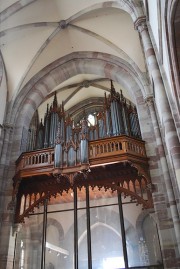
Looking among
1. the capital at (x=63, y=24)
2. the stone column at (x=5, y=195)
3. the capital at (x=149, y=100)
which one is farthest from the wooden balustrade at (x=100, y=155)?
the capital at (x=63, y=24)

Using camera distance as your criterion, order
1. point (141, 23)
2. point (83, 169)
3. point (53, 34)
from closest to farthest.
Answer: point (141, 23), point (83, 169), point (53, 34)

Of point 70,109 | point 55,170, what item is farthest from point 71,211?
point 70,109

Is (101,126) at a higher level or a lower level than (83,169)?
higher

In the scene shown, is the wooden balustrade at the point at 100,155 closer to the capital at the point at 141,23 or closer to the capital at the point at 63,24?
the capital at the point at 141,23

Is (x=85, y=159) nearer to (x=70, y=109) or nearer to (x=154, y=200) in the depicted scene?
(x=154, y=200)

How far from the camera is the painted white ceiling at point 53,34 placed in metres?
10.1

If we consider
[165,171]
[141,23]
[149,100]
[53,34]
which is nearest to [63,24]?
[53,34]

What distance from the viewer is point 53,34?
11.2m

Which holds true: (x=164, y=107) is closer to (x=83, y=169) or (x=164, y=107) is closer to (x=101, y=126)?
(x=83, y=169)

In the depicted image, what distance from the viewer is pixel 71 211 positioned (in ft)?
30.1

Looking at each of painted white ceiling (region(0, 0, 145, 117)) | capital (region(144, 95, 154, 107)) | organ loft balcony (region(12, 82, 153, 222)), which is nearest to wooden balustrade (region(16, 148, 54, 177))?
organ loft balcony (region(12, 82, 153, 222))

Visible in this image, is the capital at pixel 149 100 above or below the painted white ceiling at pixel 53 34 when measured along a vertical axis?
below

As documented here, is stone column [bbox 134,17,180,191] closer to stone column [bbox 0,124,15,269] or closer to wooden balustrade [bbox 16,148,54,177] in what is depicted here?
wooden balustrade [bbox 16,148,54,177]

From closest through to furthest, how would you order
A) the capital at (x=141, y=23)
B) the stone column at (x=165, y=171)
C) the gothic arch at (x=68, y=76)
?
the stone column at (x=165, y=171) < the capital at (x=141, y=23) < the gothic arch at (x=68, y=76)
